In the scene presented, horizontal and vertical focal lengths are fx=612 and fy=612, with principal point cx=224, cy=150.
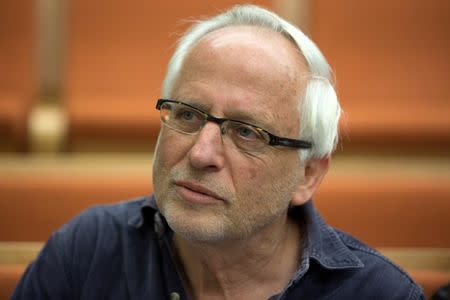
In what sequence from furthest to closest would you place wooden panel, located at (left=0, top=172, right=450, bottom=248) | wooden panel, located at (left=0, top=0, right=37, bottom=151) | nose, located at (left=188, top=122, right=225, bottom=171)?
wooden panel, located at (left=0, top=0, right=37, bottom=151)
wooden panel, located at (left=0, top=172, right=450, bottom=248)
nose, located at (left=188, top=122, right=225, bottom=171)

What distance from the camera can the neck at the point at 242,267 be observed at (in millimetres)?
595

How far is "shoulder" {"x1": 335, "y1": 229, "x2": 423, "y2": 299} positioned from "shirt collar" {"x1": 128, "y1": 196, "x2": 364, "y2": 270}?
0.01 m

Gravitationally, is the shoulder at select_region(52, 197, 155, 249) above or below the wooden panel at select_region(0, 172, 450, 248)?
above

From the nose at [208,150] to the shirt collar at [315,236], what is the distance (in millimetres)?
122

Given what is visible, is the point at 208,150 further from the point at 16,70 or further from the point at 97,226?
the point at 16,70

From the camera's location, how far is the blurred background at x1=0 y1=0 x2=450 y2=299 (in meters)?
0.93

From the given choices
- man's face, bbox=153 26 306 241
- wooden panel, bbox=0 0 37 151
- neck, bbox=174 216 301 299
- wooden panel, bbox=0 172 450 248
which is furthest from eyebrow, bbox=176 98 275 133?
wooden panel, bbox=0 0 37 151

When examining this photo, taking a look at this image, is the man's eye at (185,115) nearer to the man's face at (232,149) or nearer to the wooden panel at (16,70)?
the man's face at (232,149)

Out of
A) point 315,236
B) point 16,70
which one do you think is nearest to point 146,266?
point 315,236

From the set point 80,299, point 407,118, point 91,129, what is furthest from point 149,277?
point 407,118

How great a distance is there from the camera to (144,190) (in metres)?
0.92

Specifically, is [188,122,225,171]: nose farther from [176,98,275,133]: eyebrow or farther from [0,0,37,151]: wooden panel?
[0,0,37,151]: wooden panel

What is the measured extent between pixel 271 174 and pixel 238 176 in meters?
0.04

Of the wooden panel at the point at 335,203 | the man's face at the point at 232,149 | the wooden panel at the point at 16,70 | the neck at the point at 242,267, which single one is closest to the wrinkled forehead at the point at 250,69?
the man's face at the point at 232,149
